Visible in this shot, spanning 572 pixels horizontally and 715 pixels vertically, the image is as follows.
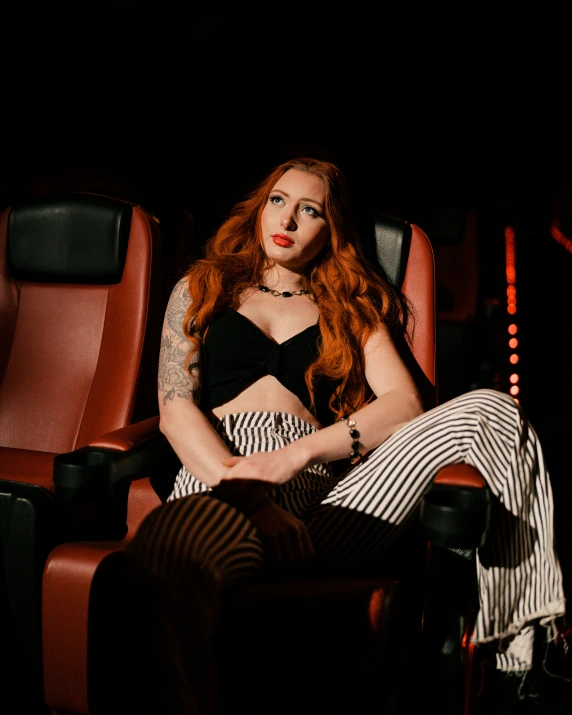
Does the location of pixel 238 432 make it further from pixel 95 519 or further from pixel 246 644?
pixel 246 644

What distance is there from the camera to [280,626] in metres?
1.06

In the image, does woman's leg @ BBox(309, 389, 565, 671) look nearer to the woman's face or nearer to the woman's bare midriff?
the woman's bare midriff

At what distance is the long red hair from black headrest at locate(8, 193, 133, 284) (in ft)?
0.65

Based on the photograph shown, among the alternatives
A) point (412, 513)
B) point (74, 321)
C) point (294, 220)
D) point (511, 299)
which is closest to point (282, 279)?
point (294, 220)

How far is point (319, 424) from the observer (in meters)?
1.56

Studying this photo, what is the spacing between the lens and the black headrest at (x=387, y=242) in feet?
5.57

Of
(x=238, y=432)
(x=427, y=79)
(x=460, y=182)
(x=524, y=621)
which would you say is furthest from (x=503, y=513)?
(x=460, y=182)

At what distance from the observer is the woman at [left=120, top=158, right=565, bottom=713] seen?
1062 mm

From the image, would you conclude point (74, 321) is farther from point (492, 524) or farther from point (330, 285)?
point (492, 524)

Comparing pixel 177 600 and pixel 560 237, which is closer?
pixel 177 600

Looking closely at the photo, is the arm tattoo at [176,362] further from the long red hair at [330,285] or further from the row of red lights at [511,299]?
the row of red lights at [511,299]

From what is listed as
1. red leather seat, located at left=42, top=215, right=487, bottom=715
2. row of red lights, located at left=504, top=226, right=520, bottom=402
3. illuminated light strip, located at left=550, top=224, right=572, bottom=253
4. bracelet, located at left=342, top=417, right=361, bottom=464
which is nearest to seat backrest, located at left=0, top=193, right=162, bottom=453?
red leather seat, located at left=42, top=215, right=487, bottom=715

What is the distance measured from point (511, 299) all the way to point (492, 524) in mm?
4126

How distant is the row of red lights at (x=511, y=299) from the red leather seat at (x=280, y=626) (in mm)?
2449
